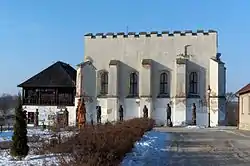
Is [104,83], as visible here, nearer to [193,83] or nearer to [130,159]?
[193,83]

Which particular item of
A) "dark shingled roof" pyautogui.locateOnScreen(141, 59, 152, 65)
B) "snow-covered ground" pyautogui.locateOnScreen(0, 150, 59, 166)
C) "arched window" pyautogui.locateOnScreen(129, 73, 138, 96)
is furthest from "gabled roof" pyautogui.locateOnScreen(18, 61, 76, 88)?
"snow-covered ground" pyautogui.locateOnScreen(0, 150, 59, 166)

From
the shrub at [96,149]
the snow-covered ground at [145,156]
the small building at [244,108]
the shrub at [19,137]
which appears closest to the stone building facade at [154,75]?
the small building at [244,108]

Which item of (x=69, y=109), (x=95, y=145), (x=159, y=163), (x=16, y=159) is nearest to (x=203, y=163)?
(x=159, y=163)

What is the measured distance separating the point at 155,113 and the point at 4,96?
97.8 m

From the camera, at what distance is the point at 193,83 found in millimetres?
61688

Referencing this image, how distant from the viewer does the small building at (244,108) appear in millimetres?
45219

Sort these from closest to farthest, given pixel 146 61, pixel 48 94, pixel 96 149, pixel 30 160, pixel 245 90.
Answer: pixel 96 149, pixel 30 160, pixel 245 90, pixel 146 61, pixel 48 94

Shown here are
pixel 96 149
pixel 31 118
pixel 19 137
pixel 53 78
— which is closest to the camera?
pixel 96 149

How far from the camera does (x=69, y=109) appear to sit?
6569cm

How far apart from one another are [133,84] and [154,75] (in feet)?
9.47

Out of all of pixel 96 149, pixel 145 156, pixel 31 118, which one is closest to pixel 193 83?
pixel 31 118

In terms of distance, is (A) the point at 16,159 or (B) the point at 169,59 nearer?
(A) the point at 16,159

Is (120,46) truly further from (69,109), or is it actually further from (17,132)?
(17,132)

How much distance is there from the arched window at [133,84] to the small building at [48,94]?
774cm
